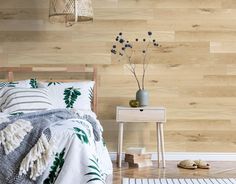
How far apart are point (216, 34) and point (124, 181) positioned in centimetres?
204

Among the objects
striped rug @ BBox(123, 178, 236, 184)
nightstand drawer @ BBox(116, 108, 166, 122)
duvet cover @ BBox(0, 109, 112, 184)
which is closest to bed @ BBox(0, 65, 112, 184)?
duvet cover @ BBox(0, 109, 112, 184)

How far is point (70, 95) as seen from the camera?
13.9 feet

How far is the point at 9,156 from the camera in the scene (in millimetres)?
2506

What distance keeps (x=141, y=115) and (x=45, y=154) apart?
6.28 ft

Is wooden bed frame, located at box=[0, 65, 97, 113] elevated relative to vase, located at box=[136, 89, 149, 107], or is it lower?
elevated

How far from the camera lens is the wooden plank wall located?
4.79 metres

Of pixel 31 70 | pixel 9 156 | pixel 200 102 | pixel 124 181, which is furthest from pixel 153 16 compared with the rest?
pixel 9 156

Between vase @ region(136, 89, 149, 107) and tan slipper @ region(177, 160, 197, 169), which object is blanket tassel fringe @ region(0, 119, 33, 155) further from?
tan slipper @ region(177, 160, 197, 169)

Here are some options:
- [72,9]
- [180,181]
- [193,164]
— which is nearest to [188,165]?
[193,164]

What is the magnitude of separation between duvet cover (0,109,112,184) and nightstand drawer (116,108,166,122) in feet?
5.18

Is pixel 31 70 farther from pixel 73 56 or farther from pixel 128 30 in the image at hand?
pixel 128 30

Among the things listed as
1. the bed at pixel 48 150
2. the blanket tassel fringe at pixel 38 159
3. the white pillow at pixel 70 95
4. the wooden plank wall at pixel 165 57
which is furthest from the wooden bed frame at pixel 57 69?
the blanket tassel fringe at pixel 38 159

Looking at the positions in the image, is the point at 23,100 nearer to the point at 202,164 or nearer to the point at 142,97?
the point at 142,97

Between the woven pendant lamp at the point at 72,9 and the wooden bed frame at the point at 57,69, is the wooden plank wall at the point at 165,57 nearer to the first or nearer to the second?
the wooden bed frame at the point at 57,69
